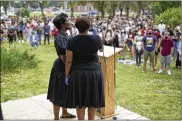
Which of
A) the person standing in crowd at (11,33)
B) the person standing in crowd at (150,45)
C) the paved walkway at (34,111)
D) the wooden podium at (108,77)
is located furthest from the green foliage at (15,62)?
the person standing in crowd at (11,33)

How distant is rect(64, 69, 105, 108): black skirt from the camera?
4012 mm

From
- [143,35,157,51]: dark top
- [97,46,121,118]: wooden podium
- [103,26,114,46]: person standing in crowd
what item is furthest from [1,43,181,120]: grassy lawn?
[103,26,114,46]: person standing in crowd

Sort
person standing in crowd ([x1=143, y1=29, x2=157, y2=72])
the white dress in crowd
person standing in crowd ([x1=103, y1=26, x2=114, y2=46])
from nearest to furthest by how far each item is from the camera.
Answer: person standing in crowd ([x1=143, y1=29, x2=157, y2=72])
person standing in crowd ([x1=103, y1=26, x2=114, y2=46])
the white dress in crowd

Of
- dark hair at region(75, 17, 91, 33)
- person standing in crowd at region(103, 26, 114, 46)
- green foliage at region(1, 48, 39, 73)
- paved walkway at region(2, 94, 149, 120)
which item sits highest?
dark hair at region(75, 17, 91, 33)

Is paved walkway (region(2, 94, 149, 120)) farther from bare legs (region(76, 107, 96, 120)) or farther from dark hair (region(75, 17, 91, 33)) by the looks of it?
dark hair (region(75, 17, 91, 33))

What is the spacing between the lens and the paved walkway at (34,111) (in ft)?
17.7

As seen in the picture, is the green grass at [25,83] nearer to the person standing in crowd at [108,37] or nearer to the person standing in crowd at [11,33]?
the person standing in crowd at [108,37]

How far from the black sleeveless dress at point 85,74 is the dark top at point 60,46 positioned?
305mm

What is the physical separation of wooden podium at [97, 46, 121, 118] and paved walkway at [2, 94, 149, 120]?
263mm

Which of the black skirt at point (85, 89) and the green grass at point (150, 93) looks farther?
→ the green grass at point (150, 93)

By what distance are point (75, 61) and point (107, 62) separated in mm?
938

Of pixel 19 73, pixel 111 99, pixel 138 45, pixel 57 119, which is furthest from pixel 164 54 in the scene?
pixel 57 119

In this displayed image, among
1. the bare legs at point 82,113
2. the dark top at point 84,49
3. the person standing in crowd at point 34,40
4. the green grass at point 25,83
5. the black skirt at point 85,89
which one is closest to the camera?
the dark top at point 84,49

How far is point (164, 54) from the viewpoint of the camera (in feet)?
34.2
